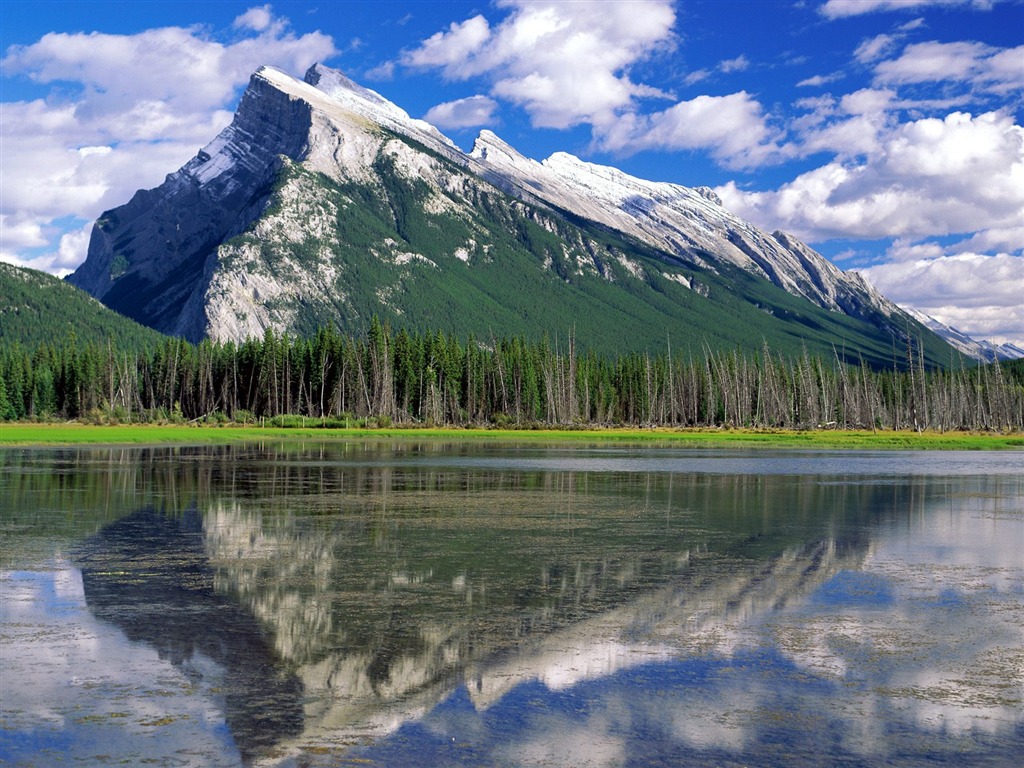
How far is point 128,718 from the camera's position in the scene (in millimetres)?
12055

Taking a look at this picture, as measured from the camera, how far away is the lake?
11.4 meters

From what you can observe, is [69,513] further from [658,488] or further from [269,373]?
[269,373]

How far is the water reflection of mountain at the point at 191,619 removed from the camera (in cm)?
1231

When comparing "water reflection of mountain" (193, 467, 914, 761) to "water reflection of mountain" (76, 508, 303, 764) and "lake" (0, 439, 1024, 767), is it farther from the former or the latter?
"water reflection of mountain" (76, 508, 303, 764)

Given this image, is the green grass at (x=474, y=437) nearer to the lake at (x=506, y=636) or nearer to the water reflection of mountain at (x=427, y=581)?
the water reflection of mountain at (x=427, y=581)

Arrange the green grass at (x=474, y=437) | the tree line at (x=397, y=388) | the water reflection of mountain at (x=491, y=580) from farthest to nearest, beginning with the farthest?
1. the tree line at (x=397, y=388)
2. the green grass at (x=474, y=437)
3. the water reflection of mountain at (x=491, y=580)

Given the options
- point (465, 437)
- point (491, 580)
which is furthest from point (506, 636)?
point (465, 437)

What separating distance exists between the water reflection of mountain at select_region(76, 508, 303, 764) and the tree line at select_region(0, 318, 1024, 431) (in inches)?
4795

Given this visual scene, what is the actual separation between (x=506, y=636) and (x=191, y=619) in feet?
18.1

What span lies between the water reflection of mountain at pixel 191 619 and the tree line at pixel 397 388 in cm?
12179

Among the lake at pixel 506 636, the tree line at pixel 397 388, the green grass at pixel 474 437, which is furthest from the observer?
the tree line at pixel 397 388

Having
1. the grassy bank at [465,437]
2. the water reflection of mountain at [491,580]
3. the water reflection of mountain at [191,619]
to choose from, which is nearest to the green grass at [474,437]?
the grassy bank at [465,437]

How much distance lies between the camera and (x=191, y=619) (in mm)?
17297

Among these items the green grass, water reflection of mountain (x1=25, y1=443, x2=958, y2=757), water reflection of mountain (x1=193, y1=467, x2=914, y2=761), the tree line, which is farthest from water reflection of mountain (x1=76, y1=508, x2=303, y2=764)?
the tree line
